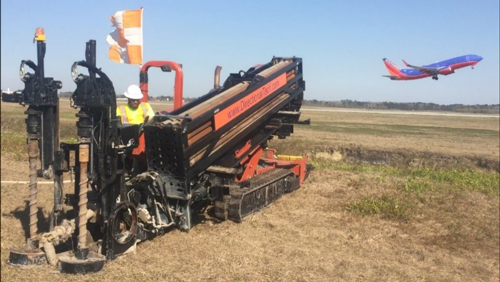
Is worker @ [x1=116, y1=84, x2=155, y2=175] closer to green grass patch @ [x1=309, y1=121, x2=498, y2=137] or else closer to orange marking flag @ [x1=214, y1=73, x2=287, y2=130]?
orange marking flag @ [x1=214, y1=73, x2=287, y2=130]

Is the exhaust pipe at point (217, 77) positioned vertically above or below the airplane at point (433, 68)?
below

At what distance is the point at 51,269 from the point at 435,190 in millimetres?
7641

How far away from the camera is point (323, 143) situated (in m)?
21.5

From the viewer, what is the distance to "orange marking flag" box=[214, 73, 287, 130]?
7242mm

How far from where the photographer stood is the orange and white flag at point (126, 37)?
27.9ft

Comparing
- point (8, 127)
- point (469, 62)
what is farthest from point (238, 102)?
point (8, 127)

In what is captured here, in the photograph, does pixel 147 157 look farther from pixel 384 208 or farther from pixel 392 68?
pixel 392 68

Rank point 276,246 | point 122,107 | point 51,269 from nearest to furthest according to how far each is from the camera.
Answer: point 51,269
point 276,246
point 122,107

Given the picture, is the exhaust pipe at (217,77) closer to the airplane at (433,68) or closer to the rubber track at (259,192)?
the rubber track at (259,192)

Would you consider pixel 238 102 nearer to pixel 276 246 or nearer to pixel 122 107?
pixel 122 107

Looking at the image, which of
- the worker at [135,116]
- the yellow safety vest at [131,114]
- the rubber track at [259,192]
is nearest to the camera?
the worker at [135,116]

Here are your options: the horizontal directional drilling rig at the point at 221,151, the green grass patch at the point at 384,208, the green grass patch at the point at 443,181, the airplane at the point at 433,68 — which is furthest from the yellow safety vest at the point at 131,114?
the airplane at the point at 433,68

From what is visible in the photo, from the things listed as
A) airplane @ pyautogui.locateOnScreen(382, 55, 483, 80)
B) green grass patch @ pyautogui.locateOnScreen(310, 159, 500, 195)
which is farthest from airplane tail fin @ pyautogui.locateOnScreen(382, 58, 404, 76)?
green grass patch @ pyautogui.locateOnScreen(310, 159, 500, 195)

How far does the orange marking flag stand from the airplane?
31.2ft
